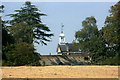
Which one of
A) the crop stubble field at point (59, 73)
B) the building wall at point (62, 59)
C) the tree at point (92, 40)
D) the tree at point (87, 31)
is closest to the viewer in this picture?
the crop stubble field at point (59, 73)

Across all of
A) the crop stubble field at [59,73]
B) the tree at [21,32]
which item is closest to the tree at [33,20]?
the tree at [21,32]

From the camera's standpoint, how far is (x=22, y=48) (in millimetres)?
33406

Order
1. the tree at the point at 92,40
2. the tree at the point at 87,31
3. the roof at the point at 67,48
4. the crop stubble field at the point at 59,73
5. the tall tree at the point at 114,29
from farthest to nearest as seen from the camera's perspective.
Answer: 1. the roof at the point at 67,48
2. the tree at the point at 87,31
3. the tree at the point at 92,40
4. the tall tree at the point at 114,29
5. the crop stubble field at the point at 59,73

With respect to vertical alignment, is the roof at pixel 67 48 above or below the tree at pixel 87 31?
below

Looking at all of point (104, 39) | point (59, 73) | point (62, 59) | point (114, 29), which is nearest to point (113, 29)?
point (114, 29)

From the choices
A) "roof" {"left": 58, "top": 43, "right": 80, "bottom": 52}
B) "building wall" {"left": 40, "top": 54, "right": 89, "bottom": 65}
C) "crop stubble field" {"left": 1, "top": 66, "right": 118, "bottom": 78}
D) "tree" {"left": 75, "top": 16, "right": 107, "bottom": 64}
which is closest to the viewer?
"crop stubble field" {"left": 1, "top": 66, "right": 118, "bottom": 78}

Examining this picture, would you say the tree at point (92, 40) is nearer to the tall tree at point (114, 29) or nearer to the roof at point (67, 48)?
the tall tree at point (114, 29)

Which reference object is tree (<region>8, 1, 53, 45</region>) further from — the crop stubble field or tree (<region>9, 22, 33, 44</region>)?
the crop stubble field

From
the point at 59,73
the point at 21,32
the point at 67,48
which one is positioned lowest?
the point at 67,48

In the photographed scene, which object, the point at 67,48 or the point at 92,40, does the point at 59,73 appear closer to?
the point at 92,40

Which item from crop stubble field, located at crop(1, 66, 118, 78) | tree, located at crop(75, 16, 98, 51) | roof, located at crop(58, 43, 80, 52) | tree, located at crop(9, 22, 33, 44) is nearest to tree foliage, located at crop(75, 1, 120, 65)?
tree, located at crop(75, 16, 98, 51)

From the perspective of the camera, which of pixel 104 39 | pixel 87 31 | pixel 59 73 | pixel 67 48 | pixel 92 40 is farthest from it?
pixel 67 48

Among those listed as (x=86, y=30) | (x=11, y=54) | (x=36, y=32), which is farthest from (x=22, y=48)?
(x=86, y=30)

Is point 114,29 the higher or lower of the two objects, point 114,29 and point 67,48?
the higher
